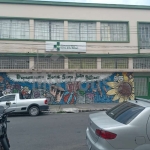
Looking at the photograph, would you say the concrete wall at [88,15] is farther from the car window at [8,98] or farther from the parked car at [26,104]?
the parked car at [26,104]

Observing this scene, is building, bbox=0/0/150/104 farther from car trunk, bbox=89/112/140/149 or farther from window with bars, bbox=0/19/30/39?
car trunk, bbox=89/112/140/149

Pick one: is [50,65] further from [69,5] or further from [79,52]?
[69,5]

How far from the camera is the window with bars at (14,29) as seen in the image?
67.6ft

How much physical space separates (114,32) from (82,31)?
10.1ft

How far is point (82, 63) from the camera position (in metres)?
21.5

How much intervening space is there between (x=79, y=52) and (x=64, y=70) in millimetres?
2263

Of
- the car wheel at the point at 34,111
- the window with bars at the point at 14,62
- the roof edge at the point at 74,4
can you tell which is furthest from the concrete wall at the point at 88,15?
the car wheel at the point at 34,111

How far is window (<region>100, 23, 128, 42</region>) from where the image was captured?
72.2 feet

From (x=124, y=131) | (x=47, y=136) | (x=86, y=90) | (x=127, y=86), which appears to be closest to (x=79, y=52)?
(x=86, y=90)

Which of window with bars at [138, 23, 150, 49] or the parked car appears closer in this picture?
the parked car

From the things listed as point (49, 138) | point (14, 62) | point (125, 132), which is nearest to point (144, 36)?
point (14, 62)

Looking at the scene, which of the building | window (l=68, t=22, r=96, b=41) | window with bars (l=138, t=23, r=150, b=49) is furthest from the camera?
window with bars (l=138, t=23, r=150, b=49)

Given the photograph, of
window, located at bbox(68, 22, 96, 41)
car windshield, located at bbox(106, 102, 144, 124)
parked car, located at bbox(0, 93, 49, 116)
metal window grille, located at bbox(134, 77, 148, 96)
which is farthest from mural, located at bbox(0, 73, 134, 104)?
car windshield, located at bbox(106, 102, 144, 124)

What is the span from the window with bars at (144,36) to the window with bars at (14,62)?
1090cm
